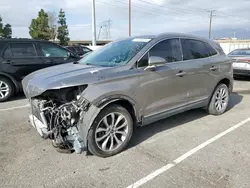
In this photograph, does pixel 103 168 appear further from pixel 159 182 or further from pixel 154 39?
pixel 154 39

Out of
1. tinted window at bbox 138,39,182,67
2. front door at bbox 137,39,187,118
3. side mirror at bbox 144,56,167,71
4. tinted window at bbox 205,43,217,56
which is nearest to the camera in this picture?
side mirror at bbox 144,56,167,71

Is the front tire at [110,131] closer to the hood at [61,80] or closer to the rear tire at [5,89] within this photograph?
the hood at [61,80]

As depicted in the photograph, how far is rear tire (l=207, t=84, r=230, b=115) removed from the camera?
16.2 ft

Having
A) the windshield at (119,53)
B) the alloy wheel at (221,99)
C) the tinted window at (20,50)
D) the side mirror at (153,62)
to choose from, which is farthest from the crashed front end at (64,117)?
the tinted window at (20,50)

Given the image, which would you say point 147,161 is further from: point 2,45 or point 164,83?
point 2,45

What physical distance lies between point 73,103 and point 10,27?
49790 millimetres

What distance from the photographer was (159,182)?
2695 millimetres

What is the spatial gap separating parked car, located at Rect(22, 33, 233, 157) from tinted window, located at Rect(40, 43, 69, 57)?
3.32m

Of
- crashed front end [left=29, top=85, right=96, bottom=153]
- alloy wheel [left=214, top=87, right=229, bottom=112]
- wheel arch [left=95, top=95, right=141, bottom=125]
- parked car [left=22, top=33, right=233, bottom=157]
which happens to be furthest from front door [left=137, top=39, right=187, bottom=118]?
alloy wheel [left=214, top=87, right=229, bottom=112]

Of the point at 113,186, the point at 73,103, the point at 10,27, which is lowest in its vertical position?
the point at 113,186

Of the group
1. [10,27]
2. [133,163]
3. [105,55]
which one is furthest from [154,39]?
[10,27]

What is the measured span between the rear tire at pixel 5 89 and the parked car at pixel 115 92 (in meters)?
3.03

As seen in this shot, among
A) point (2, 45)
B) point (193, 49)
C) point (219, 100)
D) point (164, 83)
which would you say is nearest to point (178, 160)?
point (164, 83)

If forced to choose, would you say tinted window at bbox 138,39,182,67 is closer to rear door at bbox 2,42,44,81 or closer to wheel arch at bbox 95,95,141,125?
wheel arch at bbox 95,95,141,125
